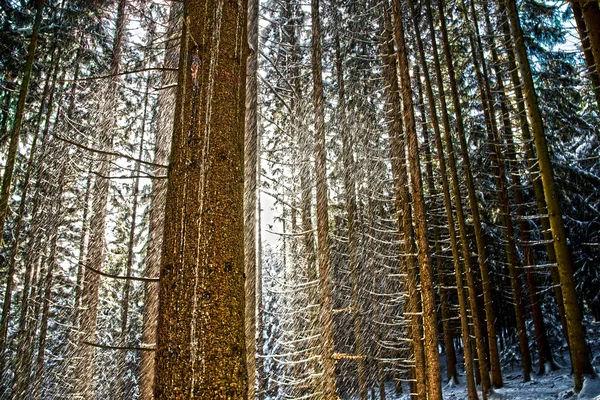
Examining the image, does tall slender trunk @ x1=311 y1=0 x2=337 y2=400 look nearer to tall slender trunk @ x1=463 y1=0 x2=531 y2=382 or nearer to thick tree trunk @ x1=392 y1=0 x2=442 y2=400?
thick tree trunk @ x1=392 y1=0 x2=442 y2=400

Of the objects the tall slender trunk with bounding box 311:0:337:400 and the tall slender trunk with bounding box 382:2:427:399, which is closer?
the tall slender trunk with bounding box 311:0:337:400

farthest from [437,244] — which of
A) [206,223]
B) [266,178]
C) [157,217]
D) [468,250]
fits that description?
[206,223]

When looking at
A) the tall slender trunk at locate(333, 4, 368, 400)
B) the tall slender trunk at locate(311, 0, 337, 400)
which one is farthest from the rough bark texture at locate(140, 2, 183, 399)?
the tall slender trunk at locate(333, 4, 368, 400)

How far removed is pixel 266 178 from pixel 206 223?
728cm

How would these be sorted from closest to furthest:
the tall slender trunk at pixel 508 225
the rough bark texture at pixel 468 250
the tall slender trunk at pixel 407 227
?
the tall slender trunk at pixel 407 227 < the rough bark texture at pixel 468 250 < the tall slender trunk at pixel 508 225

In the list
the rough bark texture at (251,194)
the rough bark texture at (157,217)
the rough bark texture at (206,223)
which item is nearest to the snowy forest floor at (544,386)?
the rough bark texture at (251,194)

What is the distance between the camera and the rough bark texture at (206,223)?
1927mm

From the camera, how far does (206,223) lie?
2.16 metres

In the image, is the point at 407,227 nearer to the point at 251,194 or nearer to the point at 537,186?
the point at 537,186

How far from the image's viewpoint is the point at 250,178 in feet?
18.5

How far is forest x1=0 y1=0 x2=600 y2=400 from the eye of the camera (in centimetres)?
223

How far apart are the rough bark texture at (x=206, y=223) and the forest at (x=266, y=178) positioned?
11 mm

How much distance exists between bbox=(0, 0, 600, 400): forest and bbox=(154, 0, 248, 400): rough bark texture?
0.04 feet

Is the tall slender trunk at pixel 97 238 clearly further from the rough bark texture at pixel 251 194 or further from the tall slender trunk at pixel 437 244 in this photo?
the tall slender trunk at pixel 437 244
